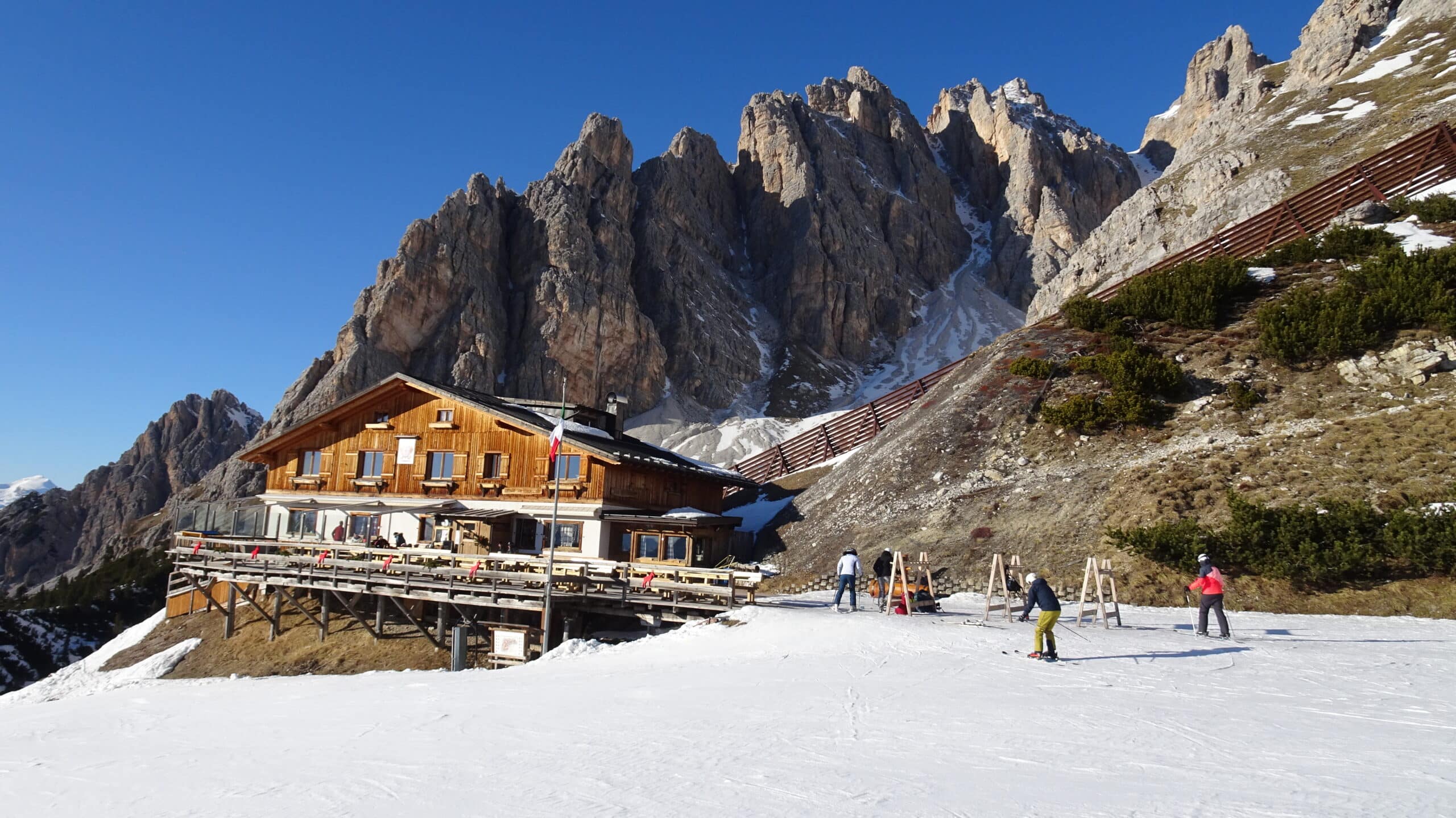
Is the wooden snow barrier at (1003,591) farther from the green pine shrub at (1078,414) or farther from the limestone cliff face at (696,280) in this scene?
the limestone cliff face at (696,280)

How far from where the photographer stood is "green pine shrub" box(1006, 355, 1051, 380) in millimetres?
34938

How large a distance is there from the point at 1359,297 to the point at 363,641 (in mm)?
39836

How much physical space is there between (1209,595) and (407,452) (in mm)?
30849

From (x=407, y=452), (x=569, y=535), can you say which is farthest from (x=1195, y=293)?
(x=407, y=452)

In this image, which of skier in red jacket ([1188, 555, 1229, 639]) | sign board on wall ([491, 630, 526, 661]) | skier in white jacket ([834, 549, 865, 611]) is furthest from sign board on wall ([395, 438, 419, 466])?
skier in red jacket ([1188, 555, 1229, 639])

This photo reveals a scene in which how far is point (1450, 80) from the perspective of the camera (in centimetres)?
5612

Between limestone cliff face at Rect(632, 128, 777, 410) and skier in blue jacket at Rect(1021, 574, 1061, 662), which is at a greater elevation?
limestone cliff face at Rect(632, 128, 777, 410)

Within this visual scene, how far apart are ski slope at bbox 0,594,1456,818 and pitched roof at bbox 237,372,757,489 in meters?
14.9

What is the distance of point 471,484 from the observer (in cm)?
3306

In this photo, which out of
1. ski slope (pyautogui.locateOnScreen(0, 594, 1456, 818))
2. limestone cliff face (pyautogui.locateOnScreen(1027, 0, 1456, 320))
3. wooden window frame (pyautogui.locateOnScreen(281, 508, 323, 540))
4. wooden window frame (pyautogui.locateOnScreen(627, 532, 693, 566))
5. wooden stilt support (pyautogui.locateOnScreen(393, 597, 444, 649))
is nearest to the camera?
ski slope (pyautogui.locateOnScreen(0, 594, 1456, 818))

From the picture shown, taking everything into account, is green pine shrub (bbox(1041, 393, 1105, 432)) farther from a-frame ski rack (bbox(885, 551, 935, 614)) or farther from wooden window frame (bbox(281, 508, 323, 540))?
wooden window frame (bbox(281, 508, 323, 540))

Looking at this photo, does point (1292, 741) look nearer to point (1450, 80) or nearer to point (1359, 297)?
point (1359, 297)

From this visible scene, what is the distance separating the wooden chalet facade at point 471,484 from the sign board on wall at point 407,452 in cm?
5

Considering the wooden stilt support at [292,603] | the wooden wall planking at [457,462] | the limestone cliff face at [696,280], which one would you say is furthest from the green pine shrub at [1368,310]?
the limestone cliff face at [696,280]
